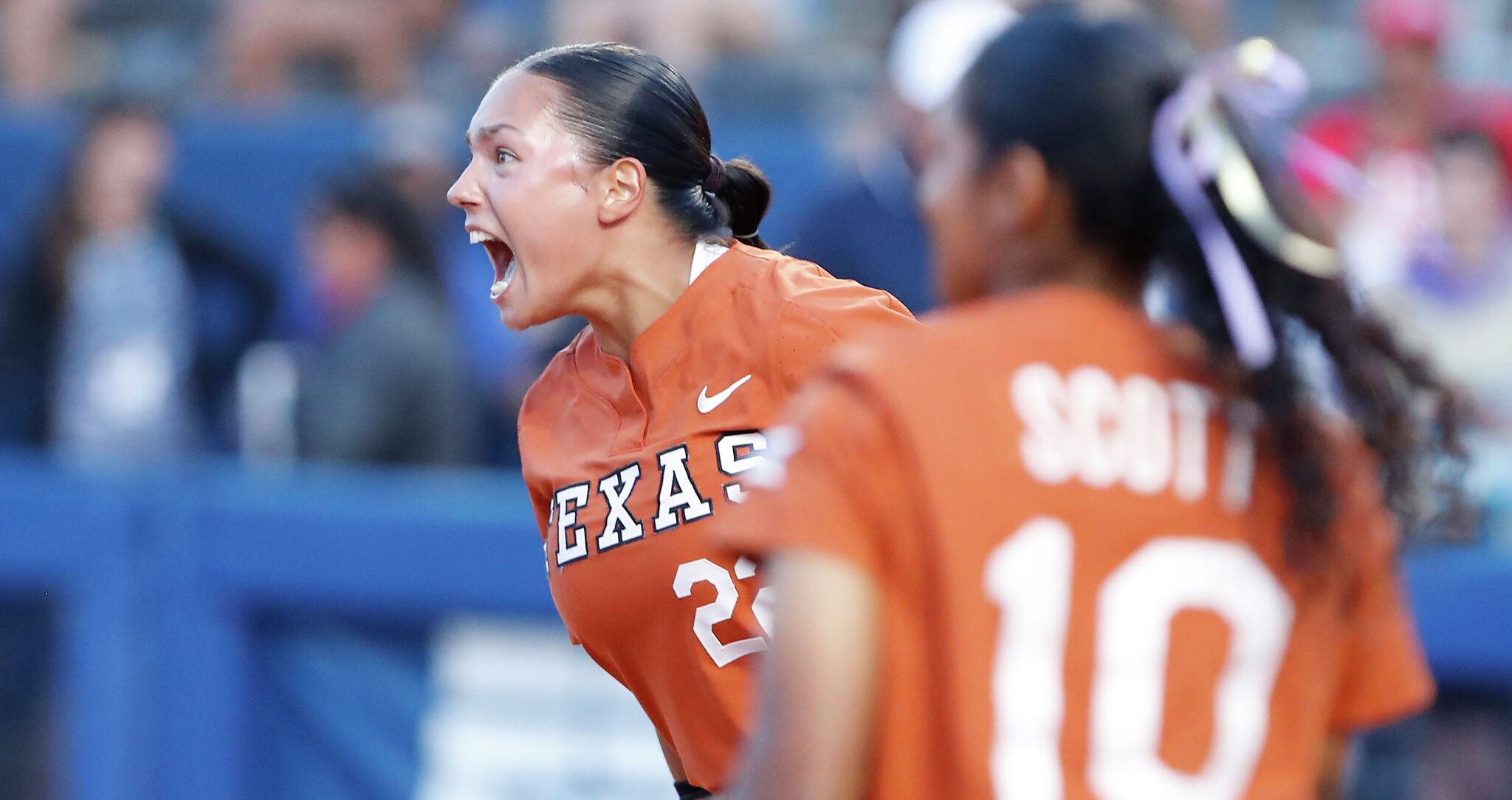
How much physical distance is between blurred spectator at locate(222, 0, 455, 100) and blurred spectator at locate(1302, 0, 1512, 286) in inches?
151

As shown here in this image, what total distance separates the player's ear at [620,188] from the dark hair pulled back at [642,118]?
0.01 metres

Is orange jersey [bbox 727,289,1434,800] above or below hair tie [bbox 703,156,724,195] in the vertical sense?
below

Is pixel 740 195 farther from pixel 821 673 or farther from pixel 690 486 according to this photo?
pixel 821 673

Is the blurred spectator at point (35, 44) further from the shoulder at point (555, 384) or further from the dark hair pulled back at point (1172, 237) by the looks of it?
the dark hair pulled back at point (1172, 237)

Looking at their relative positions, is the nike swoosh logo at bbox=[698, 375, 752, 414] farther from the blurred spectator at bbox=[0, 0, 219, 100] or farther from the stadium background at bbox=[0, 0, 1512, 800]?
the blurred spectator at bbox=[0, 0, 219, 100]

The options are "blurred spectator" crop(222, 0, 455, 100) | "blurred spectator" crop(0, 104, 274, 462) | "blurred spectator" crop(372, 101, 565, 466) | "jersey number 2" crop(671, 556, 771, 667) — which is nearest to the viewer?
"jersey number 2" crop(671, 556, 771, 667)

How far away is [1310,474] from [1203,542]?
110mm

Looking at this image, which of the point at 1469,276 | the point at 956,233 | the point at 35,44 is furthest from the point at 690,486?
the point at 35,44

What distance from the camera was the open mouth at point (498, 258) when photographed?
2312mm

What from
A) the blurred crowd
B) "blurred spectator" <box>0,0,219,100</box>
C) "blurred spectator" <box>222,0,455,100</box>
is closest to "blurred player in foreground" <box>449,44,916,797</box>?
the blurred crowd

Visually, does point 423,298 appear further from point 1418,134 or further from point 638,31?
point 1418,134

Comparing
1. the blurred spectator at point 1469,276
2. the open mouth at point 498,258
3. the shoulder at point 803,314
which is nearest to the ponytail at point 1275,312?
the shoulder at point 803,314

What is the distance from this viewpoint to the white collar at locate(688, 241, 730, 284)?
2406mm

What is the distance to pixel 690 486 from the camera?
7.14 ft
